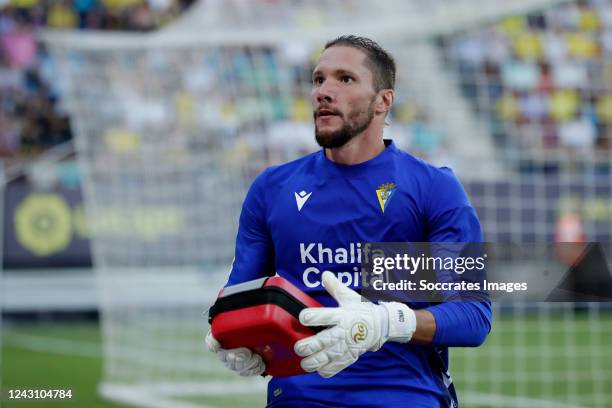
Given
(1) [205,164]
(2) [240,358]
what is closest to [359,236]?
(2) [240,358]

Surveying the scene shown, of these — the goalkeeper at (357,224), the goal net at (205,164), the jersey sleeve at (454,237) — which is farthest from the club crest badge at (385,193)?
the goal net at (205,164)

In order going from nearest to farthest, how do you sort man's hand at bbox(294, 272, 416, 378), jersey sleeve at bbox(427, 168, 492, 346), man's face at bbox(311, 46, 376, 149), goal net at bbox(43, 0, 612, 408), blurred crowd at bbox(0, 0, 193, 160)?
man's hand at bbox(294, 272, 416, 378) < jersey sleeve at bbox(427, 168, 492, 346) < man's face at bbox(311, 46, 376, 149) < goal net at bbox(43, 0, 612, 408) < blurred crowd at bbox(0, 0, 193, 160)

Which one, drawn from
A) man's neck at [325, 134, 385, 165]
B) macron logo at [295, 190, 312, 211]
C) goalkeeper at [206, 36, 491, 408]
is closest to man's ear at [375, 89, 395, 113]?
goalkeeper at [206, 36, 491, 408]

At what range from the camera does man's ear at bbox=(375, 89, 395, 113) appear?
414cm

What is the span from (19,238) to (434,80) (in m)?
7.35

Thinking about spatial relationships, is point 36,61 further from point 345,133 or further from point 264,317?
point 264,317

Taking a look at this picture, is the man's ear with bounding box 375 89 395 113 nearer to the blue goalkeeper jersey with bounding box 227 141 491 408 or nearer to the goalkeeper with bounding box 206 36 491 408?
the goalkeeper with bounding box 206 36 491 408

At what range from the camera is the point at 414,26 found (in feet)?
34.2

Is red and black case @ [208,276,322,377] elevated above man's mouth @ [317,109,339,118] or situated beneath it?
situated beneath

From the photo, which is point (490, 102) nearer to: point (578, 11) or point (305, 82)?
point (578, 11)

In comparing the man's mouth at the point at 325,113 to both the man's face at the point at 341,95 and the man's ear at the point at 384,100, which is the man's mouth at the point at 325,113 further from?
the man's ear at the point at 384,100

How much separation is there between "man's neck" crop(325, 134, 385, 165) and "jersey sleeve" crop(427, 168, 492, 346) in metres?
0.29

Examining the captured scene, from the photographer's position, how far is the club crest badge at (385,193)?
4059 millimetres

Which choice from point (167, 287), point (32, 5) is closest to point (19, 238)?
point (32, 5)
